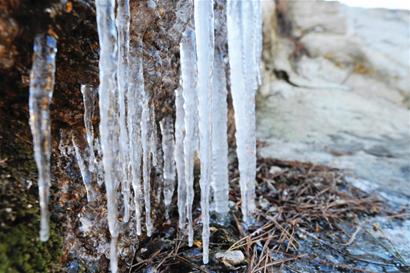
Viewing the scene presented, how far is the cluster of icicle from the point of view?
0.93 m

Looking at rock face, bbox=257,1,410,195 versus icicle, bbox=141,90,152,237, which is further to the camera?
rock face, bbox=257,1,410,195

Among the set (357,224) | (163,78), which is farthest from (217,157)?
(357,224)

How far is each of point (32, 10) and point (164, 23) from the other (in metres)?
0.60

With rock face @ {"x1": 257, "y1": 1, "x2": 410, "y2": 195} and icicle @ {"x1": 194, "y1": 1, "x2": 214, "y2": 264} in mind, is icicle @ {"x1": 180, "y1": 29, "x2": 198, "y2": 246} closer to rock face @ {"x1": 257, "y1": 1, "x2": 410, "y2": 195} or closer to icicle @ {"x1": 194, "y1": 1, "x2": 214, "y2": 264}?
icicle @ {"x1": 194, "y1": 1, "x2": 214, "y2": 264}

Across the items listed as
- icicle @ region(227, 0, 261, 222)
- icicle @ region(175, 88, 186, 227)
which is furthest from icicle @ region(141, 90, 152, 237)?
icicle @ region(227, 0, 261, 222)

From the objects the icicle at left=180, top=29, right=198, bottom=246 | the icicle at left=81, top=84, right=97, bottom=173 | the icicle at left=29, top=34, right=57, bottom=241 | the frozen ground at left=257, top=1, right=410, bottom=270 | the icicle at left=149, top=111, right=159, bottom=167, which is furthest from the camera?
the frozen ground at left=257, top=1, right=410, bottom=270

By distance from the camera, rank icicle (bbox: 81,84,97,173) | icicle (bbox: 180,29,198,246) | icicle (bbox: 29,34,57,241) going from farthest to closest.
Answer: icicle (bbox: 180,29,198,246) → icicle (bbox: 81,84,97,173) → icicle (bbox: 29,34,57,241)

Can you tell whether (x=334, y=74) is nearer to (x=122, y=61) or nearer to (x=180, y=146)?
(x=180, y=146)

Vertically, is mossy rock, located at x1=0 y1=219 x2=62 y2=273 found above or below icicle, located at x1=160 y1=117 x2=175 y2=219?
below

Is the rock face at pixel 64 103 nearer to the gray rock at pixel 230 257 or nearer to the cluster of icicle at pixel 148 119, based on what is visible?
the cluster of icicle at pixel 148 119

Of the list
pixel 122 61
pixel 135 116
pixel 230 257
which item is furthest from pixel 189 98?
pixel 230 257

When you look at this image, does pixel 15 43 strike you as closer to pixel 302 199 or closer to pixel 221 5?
pixel 221 5

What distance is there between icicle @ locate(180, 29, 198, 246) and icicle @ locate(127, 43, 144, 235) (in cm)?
19

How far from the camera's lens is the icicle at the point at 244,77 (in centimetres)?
147
